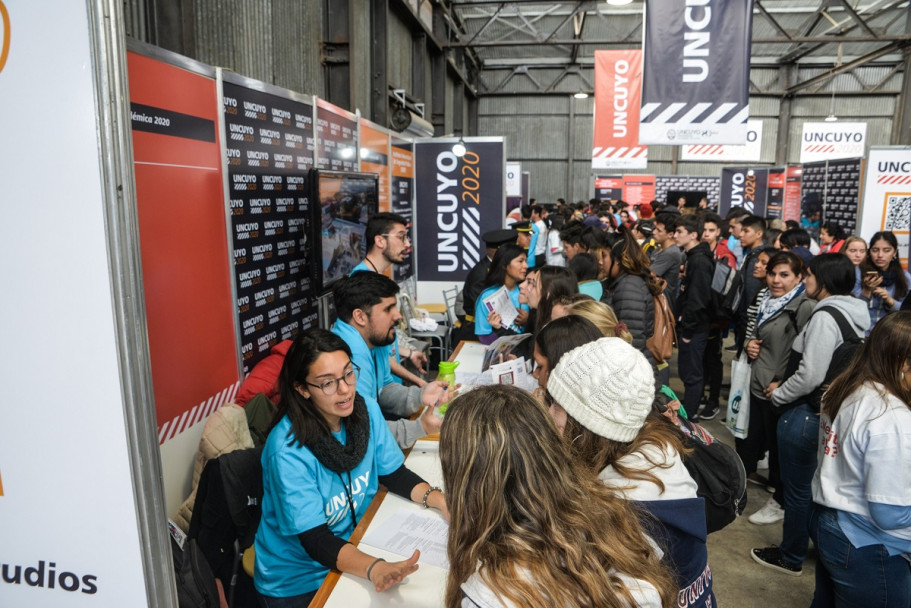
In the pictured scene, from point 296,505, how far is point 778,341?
2.83 m

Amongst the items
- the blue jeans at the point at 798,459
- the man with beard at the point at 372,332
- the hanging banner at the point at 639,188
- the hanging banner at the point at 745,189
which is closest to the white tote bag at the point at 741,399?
the blue jeans at the point at 798,459

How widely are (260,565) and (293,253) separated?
2.14m

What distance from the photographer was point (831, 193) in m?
8.09

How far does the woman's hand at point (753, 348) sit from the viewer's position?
3.54 m

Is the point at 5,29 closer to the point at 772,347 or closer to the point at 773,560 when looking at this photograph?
the point at 772,347

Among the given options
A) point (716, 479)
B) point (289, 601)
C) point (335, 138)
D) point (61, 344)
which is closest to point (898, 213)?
point (335, 138)

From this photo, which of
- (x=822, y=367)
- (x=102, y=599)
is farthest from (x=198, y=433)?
(x=822, y=367)

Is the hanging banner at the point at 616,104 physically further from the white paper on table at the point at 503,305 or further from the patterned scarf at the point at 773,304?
the white paper on table at the point at 503,305

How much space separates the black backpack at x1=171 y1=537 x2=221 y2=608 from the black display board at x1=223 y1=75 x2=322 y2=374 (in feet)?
5.23

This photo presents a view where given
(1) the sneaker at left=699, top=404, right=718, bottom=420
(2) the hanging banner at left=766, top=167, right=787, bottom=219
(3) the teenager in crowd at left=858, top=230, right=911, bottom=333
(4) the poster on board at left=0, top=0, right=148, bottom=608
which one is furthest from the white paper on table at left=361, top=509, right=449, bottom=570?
(2) the hanging banner at left=766, top=167, right=787, bottom=219

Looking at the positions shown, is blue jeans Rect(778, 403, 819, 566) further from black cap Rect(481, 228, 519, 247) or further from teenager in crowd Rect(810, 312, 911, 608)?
black cap Rect(481, 228, 519, 247)

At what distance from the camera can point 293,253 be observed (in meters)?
3.71

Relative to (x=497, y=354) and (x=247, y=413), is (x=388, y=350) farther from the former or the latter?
(x=247, y=413)

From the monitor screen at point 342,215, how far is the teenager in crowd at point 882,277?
4001 millimetres
